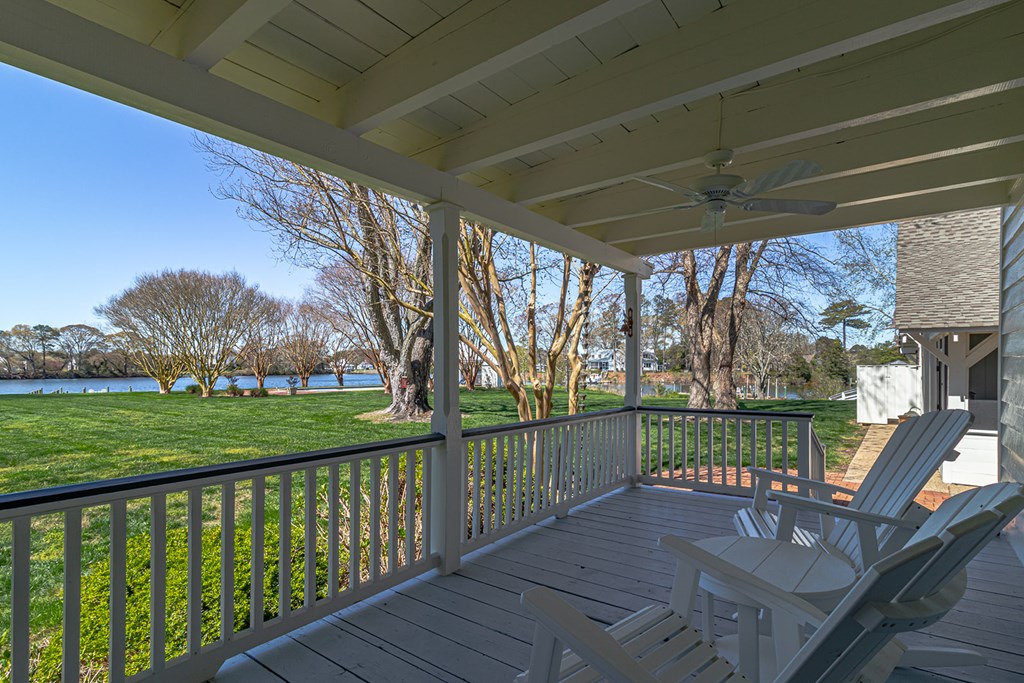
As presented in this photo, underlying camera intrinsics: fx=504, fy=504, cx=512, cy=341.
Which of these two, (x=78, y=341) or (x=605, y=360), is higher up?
(x=78, y=341)

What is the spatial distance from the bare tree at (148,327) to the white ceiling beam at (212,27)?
19.7 feet

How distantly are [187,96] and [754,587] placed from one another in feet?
8.56

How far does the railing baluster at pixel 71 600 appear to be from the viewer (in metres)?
1.70

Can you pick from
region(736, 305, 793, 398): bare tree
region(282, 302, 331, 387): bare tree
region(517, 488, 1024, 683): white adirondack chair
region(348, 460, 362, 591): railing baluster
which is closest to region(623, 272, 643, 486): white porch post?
region(348, 460, 362, 591): railing baluster

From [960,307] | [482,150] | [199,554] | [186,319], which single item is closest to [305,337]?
[186,319]

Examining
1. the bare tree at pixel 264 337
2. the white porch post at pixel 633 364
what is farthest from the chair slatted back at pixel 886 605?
the bare tree at pixel 264 337

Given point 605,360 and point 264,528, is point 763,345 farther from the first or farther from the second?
point 264,528

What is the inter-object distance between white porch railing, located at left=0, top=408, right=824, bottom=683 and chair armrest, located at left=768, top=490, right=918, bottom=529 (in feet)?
5.74

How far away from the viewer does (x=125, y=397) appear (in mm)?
7090

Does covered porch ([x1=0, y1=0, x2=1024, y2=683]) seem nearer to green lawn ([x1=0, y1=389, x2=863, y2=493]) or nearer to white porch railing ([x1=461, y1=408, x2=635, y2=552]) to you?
white porch railing ([x1=461, y1=408, x2=635, y2=552])

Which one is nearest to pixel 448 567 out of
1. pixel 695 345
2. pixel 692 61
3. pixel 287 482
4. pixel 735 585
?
pixel 287 482

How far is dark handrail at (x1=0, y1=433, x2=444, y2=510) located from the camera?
1.58 meters

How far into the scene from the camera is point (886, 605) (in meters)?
1.01

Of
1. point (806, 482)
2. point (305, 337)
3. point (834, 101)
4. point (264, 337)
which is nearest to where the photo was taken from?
point (834, 101)
